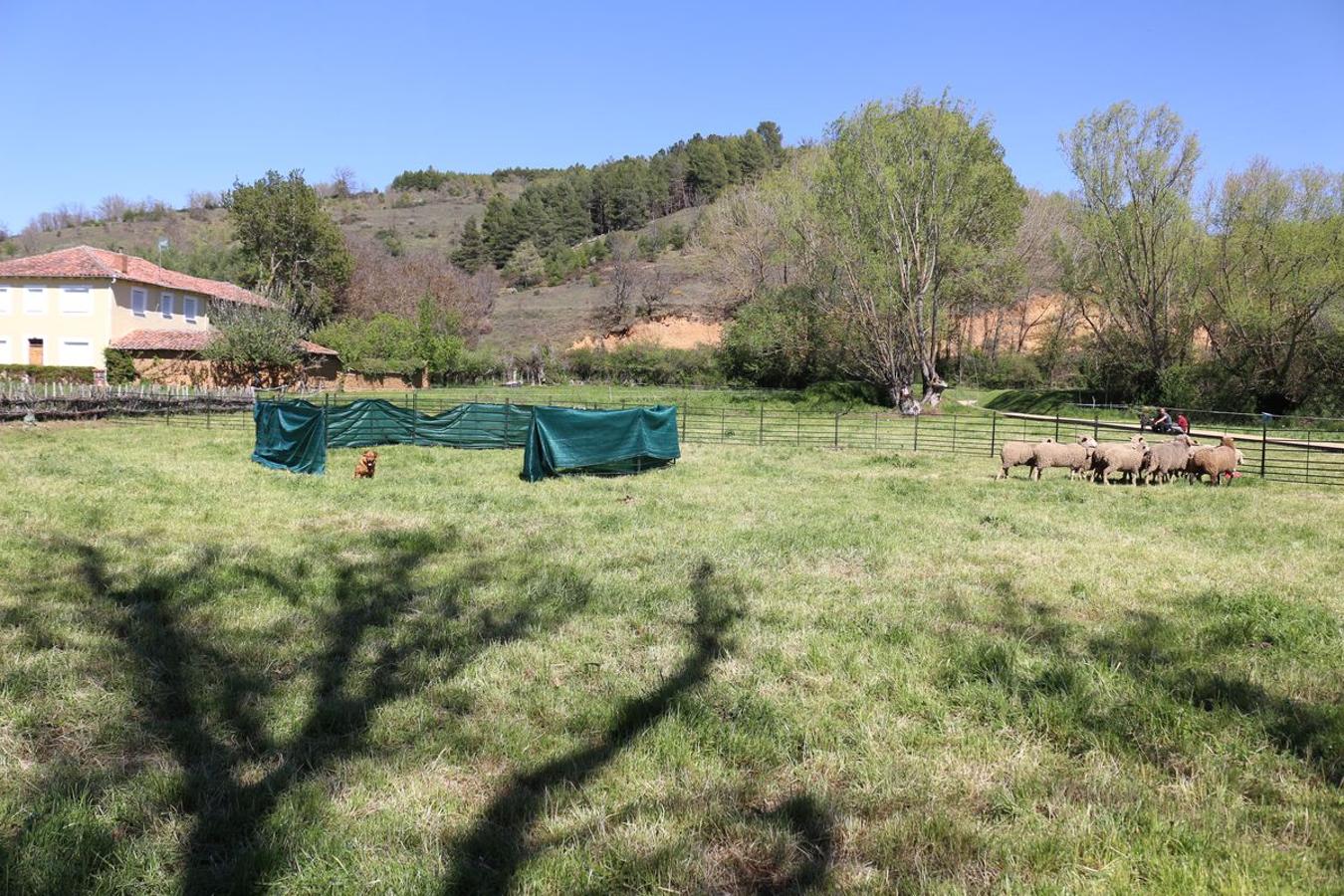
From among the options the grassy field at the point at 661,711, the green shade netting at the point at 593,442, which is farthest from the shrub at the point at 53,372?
the grassy field at the point at 661,711

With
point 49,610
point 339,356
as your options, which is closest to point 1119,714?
point 49,610

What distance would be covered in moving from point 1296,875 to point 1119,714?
5.02ft

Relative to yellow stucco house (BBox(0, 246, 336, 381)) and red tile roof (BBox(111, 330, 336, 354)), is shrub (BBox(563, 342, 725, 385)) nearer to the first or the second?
red tile roof (BBox(111, 330, 336, 354))

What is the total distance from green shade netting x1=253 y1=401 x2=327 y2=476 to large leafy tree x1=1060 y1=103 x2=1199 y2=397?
37816mm

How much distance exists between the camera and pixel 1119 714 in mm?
4676

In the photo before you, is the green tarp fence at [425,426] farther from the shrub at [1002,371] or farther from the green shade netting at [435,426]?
the shrub at [1002,371]

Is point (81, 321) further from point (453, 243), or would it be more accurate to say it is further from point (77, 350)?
point (453, 243)

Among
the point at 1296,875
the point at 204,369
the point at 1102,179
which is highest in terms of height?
the point at 1102,179

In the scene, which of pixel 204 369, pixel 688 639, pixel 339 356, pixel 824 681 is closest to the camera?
pixel 824 681

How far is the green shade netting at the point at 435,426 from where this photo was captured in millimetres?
20969

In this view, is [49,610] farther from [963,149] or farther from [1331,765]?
[963,149]

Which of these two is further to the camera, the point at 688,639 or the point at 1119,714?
the point at 688,639

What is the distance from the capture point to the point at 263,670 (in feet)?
17.5

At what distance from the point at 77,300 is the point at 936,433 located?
154ft
